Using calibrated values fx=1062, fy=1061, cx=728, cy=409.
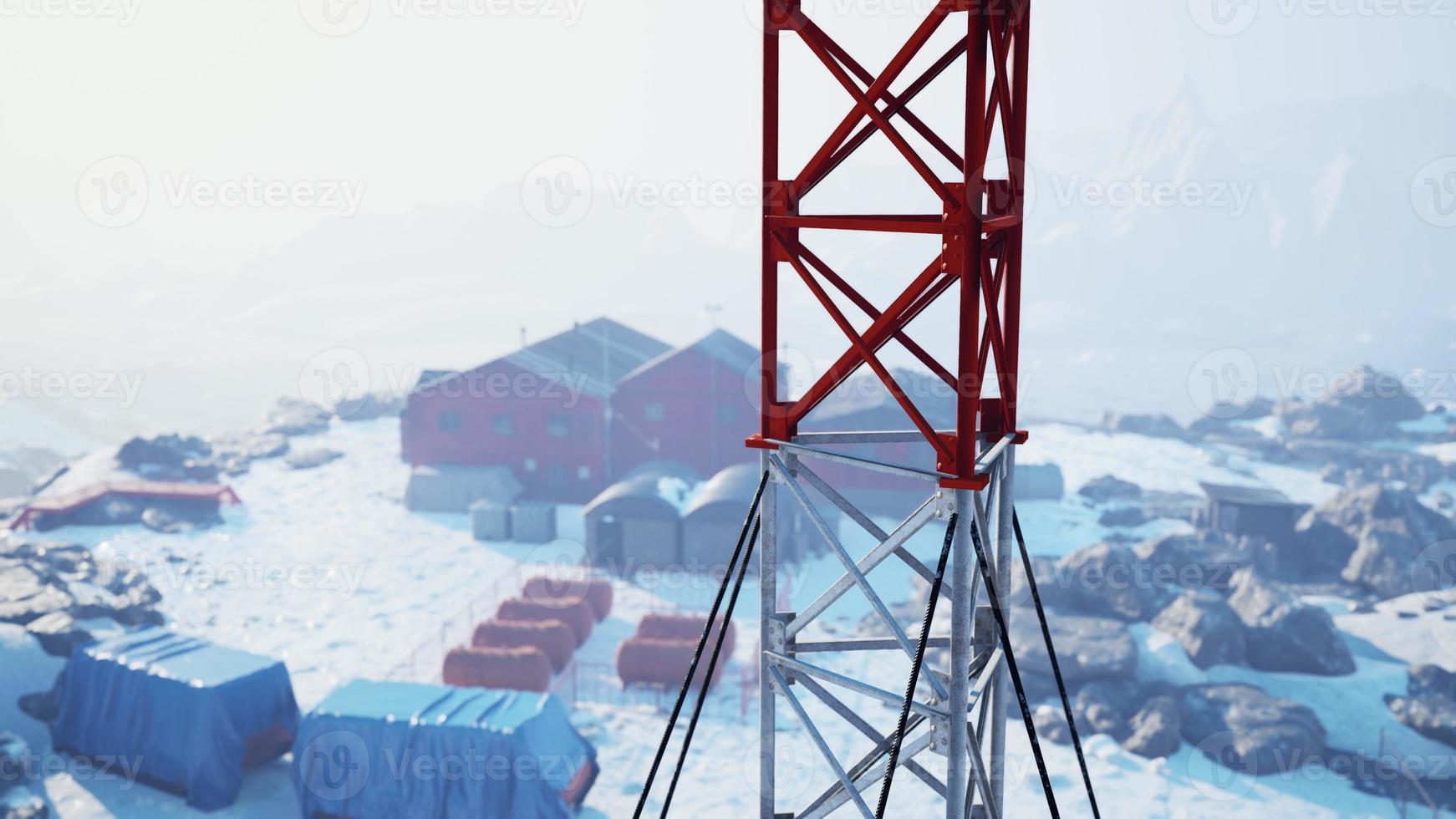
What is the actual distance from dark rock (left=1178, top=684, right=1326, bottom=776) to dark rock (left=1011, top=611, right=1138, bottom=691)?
1.55 m

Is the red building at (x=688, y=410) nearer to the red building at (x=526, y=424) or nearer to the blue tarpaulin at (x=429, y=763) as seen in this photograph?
the red building at (x=526, y=424)


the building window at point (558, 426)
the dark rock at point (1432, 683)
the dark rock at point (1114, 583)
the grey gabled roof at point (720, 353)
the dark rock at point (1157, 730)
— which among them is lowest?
the dark rock at point (1157, 730)

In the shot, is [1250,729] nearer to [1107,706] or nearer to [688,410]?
[1107,706]

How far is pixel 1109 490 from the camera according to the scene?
129 feet

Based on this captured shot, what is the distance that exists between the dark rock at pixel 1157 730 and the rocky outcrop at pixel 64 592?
2221 centimetres

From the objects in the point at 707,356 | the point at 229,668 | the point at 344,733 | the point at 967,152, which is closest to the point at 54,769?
the point at 229,668

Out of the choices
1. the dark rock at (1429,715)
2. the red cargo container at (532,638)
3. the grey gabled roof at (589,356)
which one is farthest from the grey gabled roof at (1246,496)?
the red cargo container at (532,638)

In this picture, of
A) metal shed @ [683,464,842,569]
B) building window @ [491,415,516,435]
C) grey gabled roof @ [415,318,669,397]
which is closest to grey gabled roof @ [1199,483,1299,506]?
metal shed @ [683,464,842,569]

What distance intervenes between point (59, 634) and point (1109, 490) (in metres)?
33.1

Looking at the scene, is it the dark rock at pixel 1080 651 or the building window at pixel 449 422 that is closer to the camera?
the dark rock at pixel 1080 651

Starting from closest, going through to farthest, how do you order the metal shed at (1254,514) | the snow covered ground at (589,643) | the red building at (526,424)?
the snow covered ground at (589,643) → the metal shed at (1254,514) → the red building at (526,424)

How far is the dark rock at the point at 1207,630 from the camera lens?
24.2m

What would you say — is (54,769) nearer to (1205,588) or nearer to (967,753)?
(967,753)

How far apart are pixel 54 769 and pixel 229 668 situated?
3.80m
